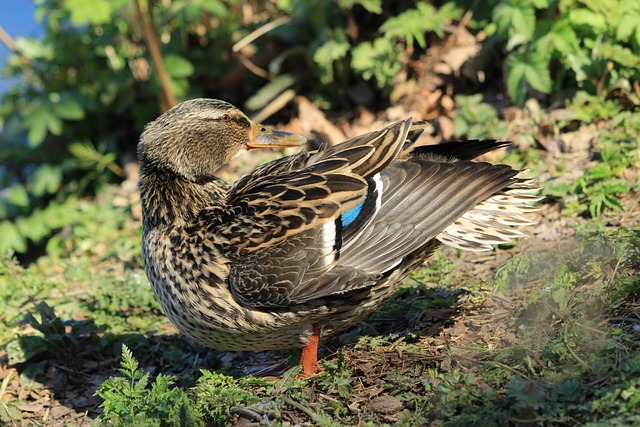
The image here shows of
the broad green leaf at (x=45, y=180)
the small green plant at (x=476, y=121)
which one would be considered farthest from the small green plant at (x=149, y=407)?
the broad green leaf at (x=45, y=180)

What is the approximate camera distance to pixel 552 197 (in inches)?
221

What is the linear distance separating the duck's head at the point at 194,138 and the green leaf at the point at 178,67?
3.33 m

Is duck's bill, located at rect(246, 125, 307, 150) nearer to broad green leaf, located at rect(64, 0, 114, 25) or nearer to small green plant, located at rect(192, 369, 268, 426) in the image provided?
small green plant, located at rect(192, 369, 268, 426)

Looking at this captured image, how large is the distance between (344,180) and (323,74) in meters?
3.63

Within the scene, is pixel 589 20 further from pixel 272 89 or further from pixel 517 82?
pixel 272 89

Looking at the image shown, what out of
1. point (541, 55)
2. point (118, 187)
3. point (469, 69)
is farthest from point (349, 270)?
point (118, 187)

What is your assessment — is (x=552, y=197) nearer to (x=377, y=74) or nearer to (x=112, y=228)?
(x=377, y=74)

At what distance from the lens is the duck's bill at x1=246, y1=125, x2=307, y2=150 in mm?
4691

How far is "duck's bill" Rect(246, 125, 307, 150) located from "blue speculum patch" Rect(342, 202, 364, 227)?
834 mm

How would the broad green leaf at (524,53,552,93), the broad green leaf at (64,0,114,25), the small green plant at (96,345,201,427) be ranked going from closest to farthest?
the small green plant at (96,345,201,427), the broad green leaf at (524,53,552,93), the broad green leaf at (64,0,114,25)

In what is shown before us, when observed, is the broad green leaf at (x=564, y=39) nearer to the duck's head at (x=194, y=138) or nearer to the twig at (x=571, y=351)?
the duck's head at (x=194, y=138)

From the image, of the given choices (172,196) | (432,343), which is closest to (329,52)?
(172,196)

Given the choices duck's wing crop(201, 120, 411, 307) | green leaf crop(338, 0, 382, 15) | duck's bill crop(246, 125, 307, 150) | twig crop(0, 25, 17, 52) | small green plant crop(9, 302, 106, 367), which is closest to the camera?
duck's wing crop(201, 120, 411, 307)

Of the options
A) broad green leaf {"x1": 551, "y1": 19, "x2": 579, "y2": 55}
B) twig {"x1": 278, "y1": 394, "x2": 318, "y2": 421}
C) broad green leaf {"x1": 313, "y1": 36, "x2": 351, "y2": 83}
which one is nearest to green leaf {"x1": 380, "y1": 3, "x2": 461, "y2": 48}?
broad green leaf {"x1": 313, "y1": 36, "x2": 351, "y2": 83}
